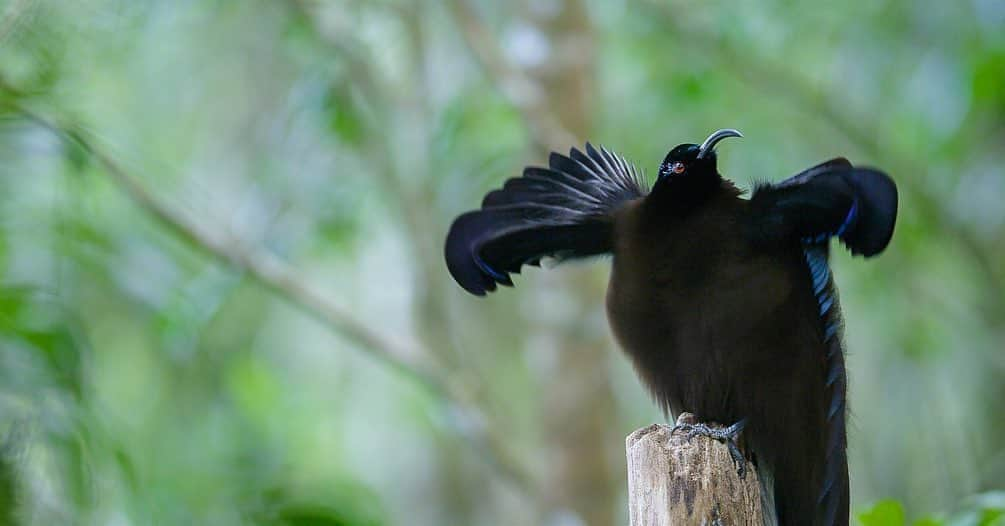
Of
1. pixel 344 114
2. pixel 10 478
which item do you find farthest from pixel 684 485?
pixel 344 114

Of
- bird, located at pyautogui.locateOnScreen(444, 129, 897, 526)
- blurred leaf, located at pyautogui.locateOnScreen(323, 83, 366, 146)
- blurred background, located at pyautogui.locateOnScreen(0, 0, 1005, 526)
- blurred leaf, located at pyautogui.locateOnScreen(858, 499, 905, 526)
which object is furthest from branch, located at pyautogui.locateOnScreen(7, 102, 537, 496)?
blurred leaf, located at pyautogui.locateOnScreen(858, 499, 905, 526)

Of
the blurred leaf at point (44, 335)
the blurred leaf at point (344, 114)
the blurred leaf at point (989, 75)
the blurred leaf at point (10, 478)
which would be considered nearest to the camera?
the blurred leaf at point (10, 478)

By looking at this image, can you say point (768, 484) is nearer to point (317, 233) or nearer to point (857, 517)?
point (857, 517)

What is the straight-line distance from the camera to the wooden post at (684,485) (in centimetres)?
271

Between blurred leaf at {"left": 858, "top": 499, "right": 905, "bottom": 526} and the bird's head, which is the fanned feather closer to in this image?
the bird's head

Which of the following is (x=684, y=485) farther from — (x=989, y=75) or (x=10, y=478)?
(x=989, y=75)

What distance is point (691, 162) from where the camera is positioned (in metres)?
3.10

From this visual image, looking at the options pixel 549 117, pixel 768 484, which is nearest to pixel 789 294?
pixel 768 484

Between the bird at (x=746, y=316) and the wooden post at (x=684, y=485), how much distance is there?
173mm

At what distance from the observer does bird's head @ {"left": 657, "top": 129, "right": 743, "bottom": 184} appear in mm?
3091

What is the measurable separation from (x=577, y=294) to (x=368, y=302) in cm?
368

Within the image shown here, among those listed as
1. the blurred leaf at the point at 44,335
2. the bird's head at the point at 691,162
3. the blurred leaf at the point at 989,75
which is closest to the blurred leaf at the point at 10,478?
the blurred leaf at the point at 44,335

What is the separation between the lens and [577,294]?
576cm

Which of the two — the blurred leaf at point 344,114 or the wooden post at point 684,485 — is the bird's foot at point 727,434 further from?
the blurred leaf at point 344,114
